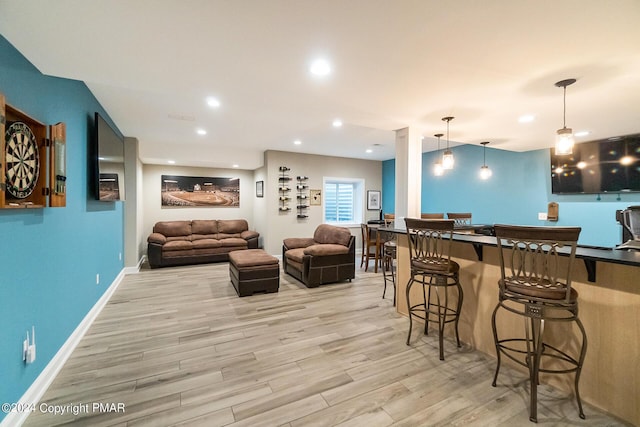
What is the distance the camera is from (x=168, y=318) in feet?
10.5

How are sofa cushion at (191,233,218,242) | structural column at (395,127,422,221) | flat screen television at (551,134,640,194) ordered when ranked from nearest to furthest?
1. structural column at (395,127,422,221)
2. flat screen television at (551,134,640,194)
3. sofa cushion at (191,233,218,242)

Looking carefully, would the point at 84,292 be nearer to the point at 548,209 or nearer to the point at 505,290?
the point at 505,290

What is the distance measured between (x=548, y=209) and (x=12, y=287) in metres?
6.93

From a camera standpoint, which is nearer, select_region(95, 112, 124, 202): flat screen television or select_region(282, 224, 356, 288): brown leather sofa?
select_region(95, 112, 124, 202): flat screen television

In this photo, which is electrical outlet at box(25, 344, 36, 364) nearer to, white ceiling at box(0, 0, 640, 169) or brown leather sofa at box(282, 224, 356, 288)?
white ceiling at box(0, 0, 640, 169)

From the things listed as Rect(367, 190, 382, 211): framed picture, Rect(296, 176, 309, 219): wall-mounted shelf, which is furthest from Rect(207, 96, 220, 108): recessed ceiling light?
Rect(367, 190, 382, 211): framed picture

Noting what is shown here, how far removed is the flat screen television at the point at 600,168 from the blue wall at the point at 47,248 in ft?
22.7

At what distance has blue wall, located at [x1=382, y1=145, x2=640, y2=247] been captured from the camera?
14.5 feet

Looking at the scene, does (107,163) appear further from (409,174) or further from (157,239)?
(409,174)

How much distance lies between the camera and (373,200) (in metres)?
7.88

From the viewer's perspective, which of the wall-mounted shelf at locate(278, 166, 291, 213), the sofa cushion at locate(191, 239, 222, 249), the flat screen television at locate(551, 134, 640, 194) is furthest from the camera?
the wall-mounted shelf at locate(278, 166, 291, 213)

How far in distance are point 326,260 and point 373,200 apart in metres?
3.87

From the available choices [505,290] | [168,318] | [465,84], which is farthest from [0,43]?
[505,290]

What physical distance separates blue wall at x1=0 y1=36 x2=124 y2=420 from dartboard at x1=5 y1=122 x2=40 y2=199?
151 mm
